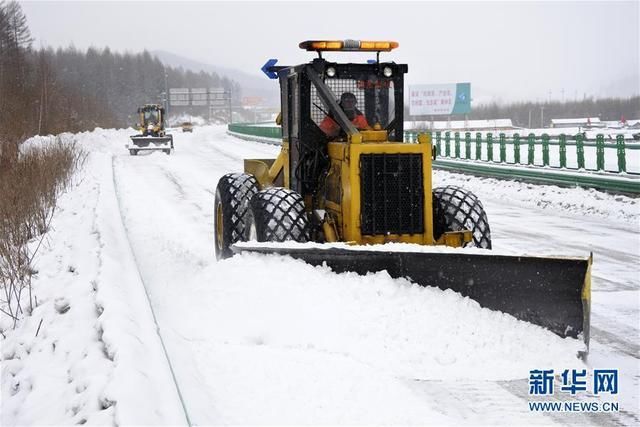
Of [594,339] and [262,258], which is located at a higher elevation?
[262,258]

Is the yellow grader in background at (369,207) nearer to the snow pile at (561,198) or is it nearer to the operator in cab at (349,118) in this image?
the operator in cab at (349,118)

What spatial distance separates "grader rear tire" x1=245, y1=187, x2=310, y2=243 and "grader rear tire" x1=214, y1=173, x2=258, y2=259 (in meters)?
1.10

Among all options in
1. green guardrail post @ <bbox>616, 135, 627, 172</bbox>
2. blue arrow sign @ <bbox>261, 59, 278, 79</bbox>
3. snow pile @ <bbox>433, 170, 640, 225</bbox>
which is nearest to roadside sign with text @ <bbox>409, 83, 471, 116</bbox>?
snow pile @ <bbox>433, 170, 640, 225</bbox>

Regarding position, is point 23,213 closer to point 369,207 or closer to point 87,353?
point 369,207

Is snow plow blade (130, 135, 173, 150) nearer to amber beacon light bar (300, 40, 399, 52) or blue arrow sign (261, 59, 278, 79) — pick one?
blue arrow sign (261, 59, 278, 79)

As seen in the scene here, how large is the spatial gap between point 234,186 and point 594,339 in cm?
458

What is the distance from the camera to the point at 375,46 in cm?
802

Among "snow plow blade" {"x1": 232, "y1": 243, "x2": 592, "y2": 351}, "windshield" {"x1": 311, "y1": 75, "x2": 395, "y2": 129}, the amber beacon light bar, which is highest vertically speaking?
the amber beacon light bar

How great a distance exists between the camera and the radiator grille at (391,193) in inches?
267

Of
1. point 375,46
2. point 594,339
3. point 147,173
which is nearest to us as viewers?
point 594,339

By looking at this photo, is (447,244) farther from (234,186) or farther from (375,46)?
(234,186)

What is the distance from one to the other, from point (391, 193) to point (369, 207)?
247 mm

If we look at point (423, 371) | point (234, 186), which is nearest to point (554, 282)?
point (423, 371)

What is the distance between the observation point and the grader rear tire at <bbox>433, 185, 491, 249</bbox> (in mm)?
7242
